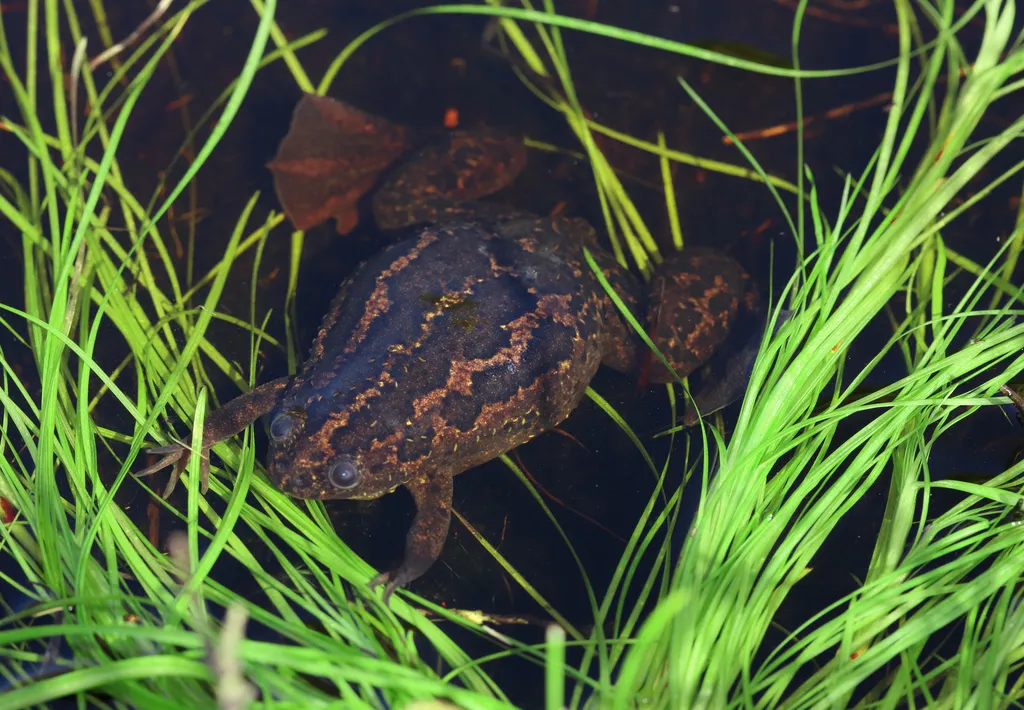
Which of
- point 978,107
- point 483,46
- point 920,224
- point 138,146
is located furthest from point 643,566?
point 138,146

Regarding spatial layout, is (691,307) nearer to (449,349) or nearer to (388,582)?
(449,349)

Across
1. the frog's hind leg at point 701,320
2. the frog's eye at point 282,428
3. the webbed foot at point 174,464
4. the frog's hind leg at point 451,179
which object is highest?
the frog's hind leg at point 451,179

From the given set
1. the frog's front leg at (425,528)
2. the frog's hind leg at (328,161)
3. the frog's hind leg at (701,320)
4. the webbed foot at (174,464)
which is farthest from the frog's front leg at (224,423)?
the frog's hind leg at (701,320)

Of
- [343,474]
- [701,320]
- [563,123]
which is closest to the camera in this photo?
[343,474]

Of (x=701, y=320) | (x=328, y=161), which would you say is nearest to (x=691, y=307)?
(x=701, y=320)

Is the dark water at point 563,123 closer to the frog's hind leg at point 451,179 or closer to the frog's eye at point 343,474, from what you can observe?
the frog's hind leg at point 451,179

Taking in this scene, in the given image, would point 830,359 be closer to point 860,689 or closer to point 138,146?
point 860,689

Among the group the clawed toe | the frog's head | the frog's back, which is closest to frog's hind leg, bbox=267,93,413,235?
the frog's back
